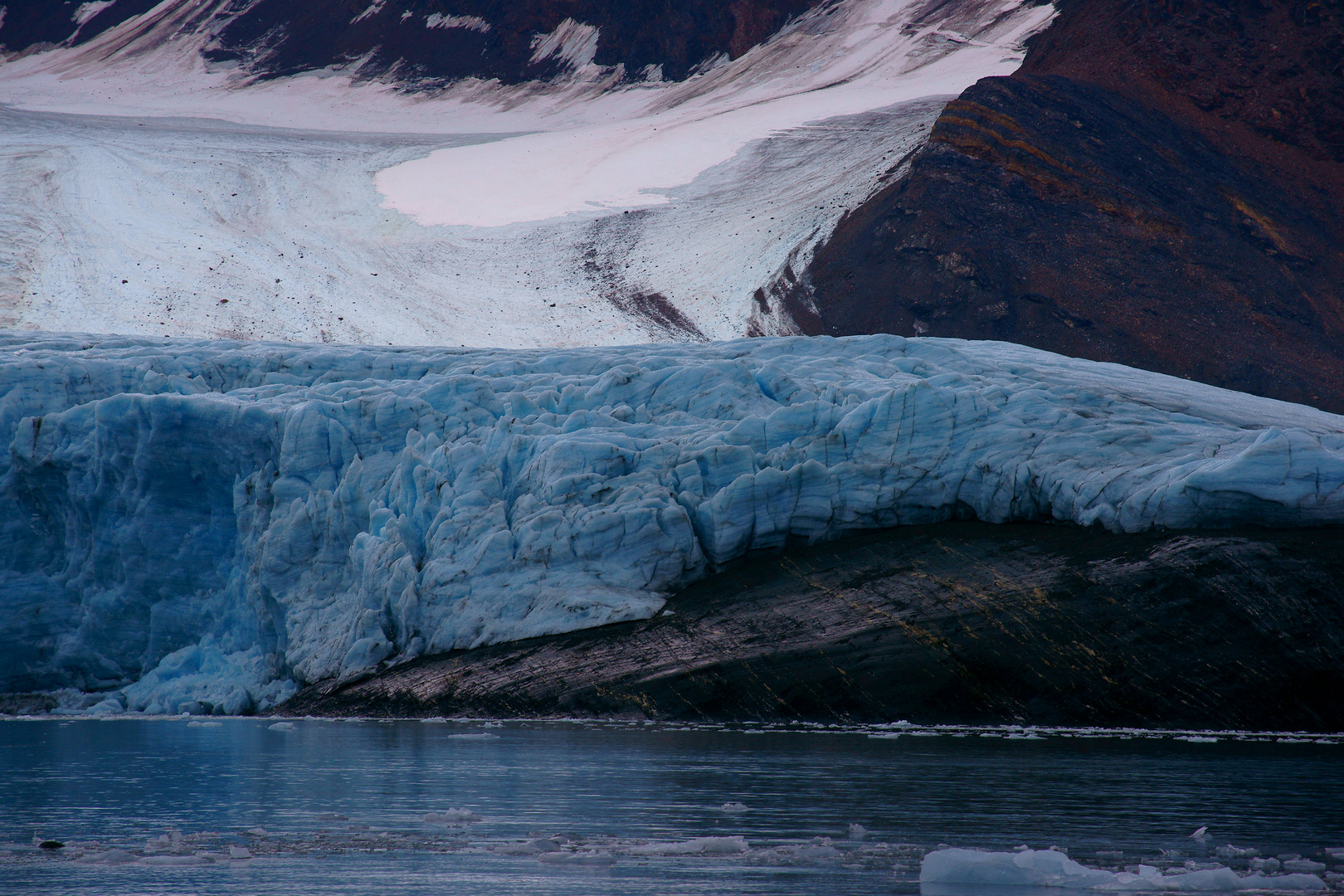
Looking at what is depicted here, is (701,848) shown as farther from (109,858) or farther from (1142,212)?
(1142,212)

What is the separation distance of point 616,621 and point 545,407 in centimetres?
410

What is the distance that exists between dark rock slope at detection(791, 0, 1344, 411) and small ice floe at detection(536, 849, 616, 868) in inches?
1169

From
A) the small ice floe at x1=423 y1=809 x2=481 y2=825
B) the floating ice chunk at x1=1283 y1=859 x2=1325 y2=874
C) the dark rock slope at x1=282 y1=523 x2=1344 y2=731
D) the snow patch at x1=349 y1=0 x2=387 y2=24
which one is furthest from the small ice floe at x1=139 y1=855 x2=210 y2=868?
the snow patch at x1=349 y1=0 x2=387 y2=24

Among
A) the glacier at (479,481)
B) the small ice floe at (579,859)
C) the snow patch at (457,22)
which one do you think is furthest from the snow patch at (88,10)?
the small ice floe at (579,859)

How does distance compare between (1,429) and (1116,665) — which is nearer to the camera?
(1116,665)

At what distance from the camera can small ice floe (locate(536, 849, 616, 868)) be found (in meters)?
6.41

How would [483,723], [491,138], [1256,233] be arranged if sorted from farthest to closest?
1. [491,138]
2. [1256,233]
3. [483,723]

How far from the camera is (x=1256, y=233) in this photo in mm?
38188

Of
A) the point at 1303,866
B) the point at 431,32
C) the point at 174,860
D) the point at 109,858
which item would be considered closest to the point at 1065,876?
the point at 1303,866

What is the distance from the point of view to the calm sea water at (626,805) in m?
6.19

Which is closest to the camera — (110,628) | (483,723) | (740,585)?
(483,723)

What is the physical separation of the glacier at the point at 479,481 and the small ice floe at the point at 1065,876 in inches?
333

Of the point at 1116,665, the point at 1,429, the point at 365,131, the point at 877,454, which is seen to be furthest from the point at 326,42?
the point at 1116,665

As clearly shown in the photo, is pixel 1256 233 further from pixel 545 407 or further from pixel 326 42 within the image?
pixel 326 42
